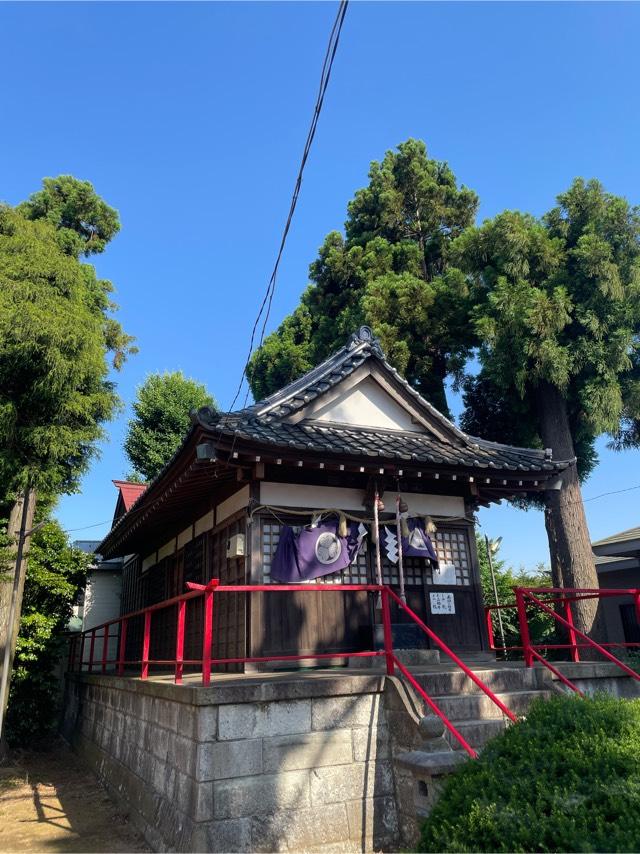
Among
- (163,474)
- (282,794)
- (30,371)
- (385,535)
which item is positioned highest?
(30,371)

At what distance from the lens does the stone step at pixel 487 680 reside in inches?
275

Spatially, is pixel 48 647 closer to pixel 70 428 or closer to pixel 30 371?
pixel 70 428

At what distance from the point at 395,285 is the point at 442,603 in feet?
44.8

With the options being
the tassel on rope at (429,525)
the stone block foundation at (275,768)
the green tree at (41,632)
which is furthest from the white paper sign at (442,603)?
the green tree at (41,632)

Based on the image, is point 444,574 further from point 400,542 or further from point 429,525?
point 400,542

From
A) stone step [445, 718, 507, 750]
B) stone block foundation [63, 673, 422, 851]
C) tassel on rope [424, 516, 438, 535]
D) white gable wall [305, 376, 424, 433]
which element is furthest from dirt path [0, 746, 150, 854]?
white gable wall [305, 376, 424, 433]

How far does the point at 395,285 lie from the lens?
21453mm

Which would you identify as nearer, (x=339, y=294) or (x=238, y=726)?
(x=238, y=726)

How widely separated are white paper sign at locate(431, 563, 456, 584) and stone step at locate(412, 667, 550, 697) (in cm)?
297

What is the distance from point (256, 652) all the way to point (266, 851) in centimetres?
318

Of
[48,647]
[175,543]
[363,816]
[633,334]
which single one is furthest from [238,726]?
[633,334]

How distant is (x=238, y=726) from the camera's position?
5.96m

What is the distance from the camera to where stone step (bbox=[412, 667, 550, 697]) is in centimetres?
698

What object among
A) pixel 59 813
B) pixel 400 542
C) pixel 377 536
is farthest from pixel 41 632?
pixel 400 542
